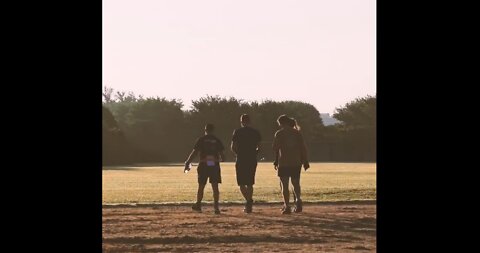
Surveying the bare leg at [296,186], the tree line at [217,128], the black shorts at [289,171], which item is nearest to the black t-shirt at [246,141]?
the black shorts at [289,171]

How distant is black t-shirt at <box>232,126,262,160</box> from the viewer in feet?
54.6

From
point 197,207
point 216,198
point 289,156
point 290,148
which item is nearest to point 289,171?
point 289,156

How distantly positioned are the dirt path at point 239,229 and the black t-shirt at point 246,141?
1151 mm

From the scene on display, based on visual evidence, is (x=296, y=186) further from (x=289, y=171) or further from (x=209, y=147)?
(x=209, y=147)

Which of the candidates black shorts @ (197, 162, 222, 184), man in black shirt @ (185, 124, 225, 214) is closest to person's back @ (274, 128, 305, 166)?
man in black shirt @ (185, 124, 225, 214)

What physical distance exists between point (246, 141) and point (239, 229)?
3586 millimetres

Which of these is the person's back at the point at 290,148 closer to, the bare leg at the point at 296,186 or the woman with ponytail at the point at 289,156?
the woman with ponytail at the point at 289,156

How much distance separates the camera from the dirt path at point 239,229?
11.3 metres

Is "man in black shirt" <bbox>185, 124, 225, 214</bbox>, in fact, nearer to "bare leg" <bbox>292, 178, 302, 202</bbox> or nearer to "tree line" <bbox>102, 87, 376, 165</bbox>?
"bare leg" <bbox>292, 178, 302, 202</bbox>

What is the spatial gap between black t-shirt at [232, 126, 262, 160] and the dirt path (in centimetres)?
115

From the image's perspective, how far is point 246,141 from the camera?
16.7 metres
